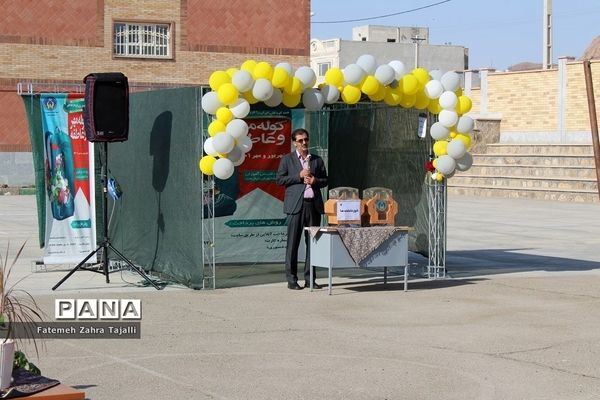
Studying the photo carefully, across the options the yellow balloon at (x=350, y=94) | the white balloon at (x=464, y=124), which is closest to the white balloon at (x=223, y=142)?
the yellow balloon at (x=350, y=94)

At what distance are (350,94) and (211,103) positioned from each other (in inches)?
80.1

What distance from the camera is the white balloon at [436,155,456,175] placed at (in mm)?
16328

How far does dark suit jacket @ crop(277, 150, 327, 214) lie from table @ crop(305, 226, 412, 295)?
48cm

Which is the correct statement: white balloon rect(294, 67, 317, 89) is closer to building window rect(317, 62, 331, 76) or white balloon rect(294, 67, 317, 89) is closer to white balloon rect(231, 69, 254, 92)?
white balloon rect(231, 69, 254, 92)

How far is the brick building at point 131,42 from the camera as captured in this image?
1721 inches

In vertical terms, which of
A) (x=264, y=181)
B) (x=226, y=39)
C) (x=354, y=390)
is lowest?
(x=354, y=390)

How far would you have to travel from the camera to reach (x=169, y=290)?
15109mm

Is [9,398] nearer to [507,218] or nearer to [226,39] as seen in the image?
[507,218]

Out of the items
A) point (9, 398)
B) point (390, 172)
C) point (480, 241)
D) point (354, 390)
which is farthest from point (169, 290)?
point (480, 241)

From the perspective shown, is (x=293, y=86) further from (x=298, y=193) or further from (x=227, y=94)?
(x=298, y=193)

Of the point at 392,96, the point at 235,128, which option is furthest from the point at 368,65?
Answer: the point at 235,128

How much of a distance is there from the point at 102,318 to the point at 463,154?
20.3 ft

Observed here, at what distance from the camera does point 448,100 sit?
633 inches

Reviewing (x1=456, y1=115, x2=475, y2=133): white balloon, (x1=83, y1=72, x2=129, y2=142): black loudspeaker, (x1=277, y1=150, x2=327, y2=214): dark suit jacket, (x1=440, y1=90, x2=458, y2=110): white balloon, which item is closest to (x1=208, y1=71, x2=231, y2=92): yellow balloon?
(x1=277, y1=150, x2=327, y2=214): dark suit jacket
